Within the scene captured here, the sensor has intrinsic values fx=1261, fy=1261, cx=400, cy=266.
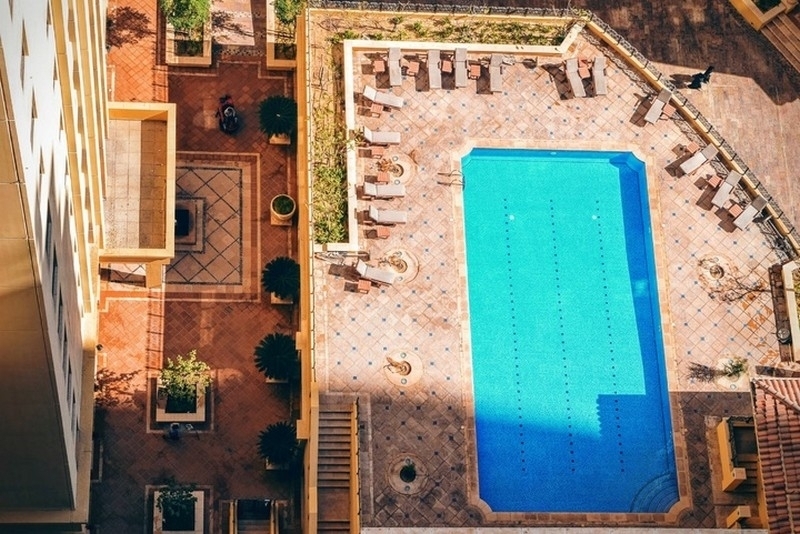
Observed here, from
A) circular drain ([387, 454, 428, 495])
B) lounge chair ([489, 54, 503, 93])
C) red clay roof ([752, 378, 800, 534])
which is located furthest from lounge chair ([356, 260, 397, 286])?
red clay roof ([752, 378, 800, 534])

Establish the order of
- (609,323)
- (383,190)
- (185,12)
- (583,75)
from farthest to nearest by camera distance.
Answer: (583,75) → (185,12) → (383,190) → (609,323)

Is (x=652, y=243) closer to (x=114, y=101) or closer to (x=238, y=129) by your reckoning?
(x=238, y=129)

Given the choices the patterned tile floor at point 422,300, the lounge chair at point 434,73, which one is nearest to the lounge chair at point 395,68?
the patterned tile floor at point 422,300

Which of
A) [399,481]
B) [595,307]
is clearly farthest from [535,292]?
[399,481]

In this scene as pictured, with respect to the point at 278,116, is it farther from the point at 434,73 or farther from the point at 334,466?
the point at 334,466

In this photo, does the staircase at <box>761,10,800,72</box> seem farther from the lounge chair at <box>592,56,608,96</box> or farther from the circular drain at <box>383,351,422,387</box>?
the circular drain at <box>383,351,422,387</box>

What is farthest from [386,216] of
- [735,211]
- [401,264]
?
[735,211]
